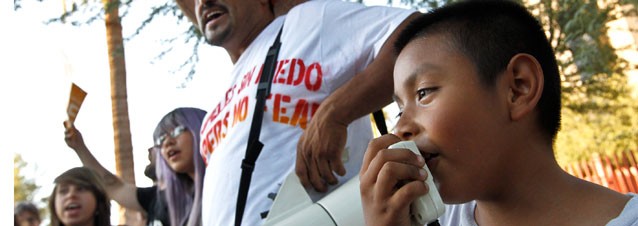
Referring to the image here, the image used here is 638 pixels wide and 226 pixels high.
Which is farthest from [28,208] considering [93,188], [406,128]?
[406,128]

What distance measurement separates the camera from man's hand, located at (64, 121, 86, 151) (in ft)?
15.5

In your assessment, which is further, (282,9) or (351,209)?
(282,9)

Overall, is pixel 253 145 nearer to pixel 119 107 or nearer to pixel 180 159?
pixel 180 159

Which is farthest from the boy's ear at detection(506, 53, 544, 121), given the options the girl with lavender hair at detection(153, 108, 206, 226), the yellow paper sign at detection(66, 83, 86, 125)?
the girl with lavender hair at detection(153, 108, 206, 226)

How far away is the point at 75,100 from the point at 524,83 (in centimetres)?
313

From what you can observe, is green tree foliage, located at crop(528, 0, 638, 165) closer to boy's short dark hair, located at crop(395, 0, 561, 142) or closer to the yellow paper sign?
the yellow paper sign

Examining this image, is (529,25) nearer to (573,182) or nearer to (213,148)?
(573,182)

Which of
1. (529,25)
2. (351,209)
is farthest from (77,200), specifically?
(529,25)

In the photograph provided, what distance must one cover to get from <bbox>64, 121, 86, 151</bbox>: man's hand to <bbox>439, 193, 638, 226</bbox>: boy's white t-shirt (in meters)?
3.19

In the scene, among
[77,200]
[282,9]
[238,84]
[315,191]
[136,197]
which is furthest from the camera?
[136,197]

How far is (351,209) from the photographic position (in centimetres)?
188

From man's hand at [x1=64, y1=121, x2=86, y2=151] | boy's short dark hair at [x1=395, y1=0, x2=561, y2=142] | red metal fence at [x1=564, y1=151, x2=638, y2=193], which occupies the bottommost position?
red metal fence at [x1=564, y1=151, x2=638, y2=193]

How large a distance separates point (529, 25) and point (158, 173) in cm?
359

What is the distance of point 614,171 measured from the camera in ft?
46.6
